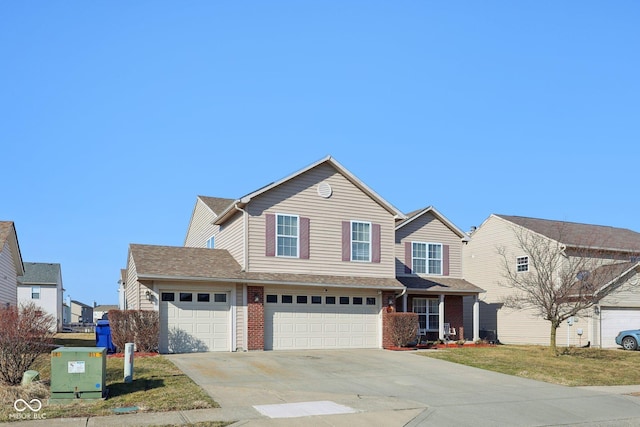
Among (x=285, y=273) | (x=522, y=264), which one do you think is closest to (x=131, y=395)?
(x=285, y=273)

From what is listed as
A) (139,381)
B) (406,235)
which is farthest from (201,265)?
(406,235)

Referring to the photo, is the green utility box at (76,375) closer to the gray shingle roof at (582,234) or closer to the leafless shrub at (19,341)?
the leafless shrub at (19,341)

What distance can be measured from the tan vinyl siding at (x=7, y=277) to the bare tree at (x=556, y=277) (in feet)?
75.8

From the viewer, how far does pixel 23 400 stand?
12406 mm

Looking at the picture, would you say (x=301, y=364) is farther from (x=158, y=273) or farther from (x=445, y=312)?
(x=445, y=312)

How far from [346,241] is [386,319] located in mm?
3574

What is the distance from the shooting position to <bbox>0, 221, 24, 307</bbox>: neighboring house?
94.1 ft

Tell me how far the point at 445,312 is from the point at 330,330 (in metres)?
8.04

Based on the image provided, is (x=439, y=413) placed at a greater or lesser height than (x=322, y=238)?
lesser

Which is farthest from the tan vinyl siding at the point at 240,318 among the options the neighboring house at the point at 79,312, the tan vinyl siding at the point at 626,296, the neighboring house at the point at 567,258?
the neighboring house at the point at 79,312

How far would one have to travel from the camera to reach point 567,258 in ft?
105

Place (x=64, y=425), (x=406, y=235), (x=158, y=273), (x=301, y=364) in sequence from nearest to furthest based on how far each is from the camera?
(x=64, y=425) → (x=301, y=364) → (x=158, y=273) → (x=406, y=235)

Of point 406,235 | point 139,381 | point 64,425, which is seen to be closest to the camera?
point 64,425

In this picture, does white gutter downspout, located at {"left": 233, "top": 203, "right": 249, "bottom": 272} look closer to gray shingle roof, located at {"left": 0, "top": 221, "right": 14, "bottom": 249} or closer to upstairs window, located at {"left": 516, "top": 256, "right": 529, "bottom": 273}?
gray shingle roof, located at {"left": 0, "top": 221, "right": 14, "bottom": 249}
